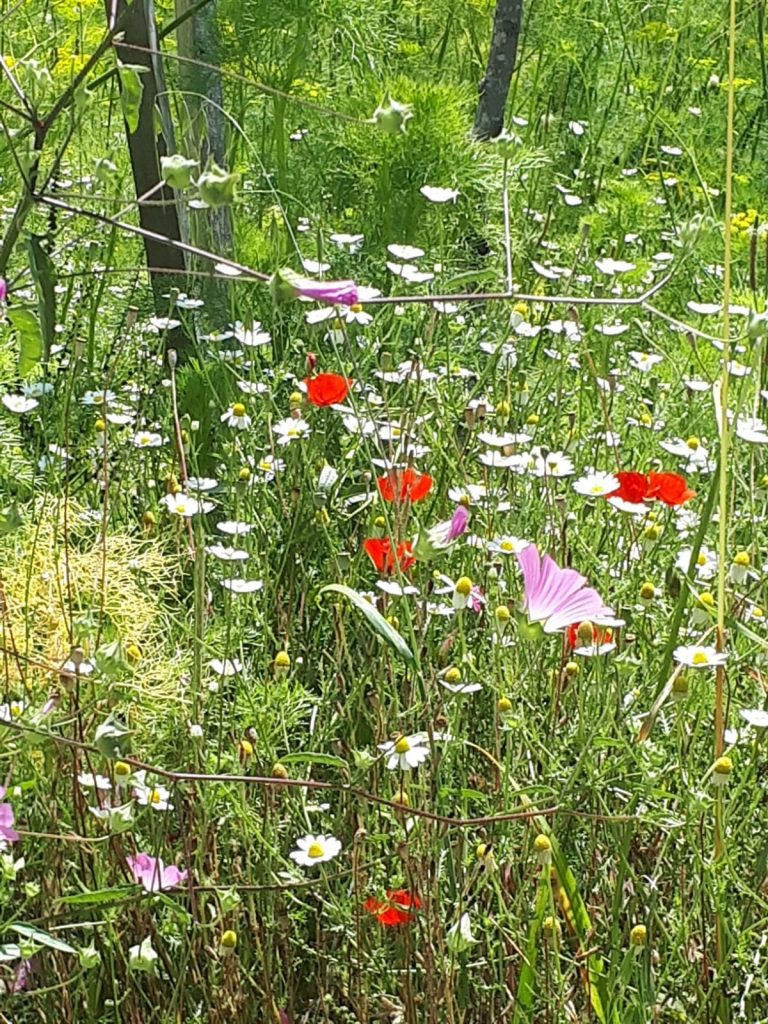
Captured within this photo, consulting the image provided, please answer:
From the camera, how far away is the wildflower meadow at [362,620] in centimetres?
84

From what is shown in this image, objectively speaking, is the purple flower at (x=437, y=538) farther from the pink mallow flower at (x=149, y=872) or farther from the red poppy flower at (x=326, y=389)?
the red poppy flower at (x=326, y=389)

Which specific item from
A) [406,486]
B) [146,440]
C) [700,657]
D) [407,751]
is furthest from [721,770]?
[146,440]

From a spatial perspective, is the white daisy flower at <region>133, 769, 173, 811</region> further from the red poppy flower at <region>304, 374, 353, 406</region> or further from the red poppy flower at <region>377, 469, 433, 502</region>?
the red poppy flower at <region>304, 374, 353, 406</region>

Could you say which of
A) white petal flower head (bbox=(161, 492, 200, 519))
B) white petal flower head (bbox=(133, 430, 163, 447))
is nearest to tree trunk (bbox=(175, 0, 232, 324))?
white petal flower head (bbox=(133, 430, 163, 447))

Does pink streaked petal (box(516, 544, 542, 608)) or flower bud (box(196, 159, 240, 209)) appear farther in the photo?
pink streaked petal (box(516, 544, 542, 608))

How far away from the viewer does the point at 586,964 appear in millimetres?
879

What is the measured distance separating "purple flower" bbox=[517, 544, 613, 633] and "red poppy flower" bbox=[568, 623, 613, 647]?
58mm

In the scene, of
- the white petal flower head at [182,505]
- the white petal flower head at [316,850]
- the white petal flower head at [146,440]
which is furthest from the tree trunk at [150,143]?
the white petal flower head at [316,850]

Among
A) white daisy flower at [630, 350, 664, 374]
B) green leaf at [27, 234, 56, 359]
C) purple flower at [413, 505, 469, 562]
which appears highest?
green leaf at [27, 234, 56, 359]

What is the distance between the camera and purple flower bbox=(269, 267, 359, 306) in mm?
561

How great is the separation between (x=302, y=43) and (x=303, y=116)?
0.74 ft

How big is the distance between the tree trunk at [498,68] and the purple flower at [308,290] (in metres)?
1.81

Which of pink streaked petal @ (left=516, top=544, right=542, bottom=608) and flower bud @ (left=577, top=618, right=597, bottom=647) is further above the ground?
pink streaked petal @ (left=516, top=544, right=542, bottom=608)

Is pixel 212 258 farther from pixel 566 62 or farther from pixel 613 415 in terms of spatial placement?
pixel 566 62
